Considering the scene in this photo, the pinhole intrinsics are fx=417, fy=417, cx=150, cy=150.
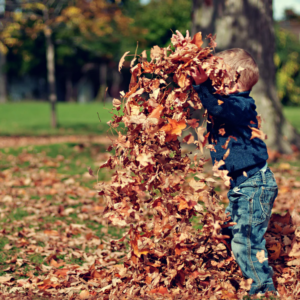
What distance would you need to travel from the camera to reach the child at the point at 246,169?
270 cm

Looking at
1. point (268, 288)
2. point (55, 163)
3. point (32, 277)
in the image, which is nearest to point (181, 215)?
point (268, 288)

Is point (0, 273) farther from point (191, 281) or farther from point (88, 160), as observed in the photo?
point (88, 160)

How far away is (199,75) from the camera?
2.55m

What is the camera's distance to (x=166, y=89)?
286 cm

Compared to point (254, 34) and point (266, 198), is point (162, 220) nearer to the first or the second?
point (266, 198)

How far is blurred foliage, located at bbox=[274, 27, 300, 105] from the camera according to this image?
122ft

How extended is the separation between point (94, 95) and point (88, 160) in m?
40.2

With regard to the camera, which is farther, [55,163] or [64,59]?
[64,59]

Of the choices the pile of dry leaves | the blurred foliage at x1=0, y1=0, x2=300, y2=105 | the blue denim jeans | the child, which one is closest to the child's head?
the child

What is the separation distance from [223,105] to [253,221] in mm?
787

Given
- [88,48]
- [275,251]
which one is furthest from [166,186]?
[88,48]

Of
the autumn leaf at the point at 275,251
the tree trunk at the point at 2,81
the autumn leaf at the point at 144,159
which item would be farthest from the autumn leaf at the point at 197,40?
the tree trunk at the point at 2,81

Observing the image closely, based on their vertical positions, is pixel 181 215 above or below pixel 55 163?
above

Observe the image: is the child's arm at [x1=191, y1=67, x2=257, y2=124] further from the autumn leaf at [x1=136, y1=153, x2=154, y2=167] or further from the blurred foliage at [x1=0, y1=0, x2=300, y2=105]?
the blurred foliage at [x1=0, y1=0, x2=300, y2=105]
